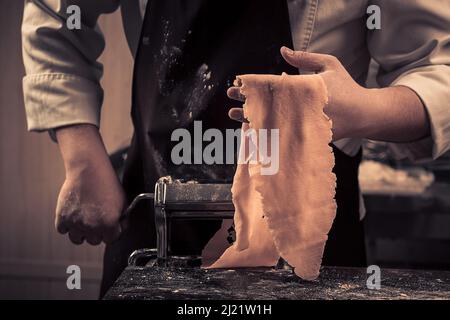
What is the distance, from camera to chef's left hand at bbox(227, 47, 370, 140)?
65 cm

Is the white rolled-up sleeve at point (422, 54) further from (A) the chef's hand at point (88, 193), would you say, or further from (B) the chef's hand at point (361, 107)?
(A) the chef's hand at point (88, 193)

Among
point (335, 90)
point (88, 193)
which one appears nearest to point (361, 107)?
point (335, 90)

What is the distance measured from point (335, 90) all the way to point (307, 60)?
0.04 meters

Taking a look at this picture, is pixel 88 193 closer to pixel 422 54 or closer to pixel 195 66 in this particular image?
pixel 195 66

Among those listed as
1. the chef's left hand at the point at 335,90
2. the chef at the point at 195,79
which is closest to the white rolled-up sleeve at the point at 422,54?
the chef at the point at 195,79

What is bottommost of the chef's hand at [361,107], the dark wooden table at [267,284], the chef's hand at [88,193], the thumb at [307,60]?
the dark wooden table at [267,284]

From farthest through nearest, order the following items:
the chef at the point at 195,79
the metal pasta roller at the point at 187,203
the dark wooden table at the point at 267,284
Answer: the chef at the point at 195,79, the metal pasta roller at the point at 187,203, the dark wooden table at the point at 267,284

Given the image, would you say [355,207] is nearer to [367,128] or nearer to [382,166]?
[367,128]

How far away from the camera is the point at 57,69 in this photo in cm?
87

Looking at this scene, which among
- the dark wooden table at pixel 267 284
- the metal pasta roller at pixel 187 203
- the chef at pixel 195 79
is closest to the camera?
the dark wooden table at pixel 267 284

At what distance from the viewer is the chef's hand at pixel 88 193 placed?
0.83m

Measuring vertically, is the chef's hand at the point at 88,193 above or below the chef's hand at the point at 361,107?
below

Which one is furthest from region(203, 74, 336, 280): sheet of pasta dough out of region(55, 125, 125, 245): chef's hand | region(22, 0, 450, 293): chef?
region(55, 125, 125, 245): chef's hand

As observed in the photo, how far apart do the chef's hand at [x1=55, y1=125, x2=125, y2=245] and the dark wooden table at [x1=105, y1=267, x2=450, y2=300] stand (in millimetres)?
186
